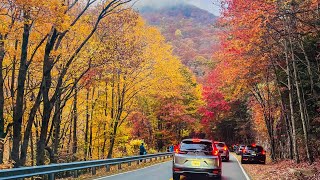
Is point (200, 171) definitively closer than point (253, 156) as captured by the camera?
Yes

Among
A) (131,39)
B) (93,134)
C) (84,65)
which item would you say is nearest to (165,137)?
→ (93,134)

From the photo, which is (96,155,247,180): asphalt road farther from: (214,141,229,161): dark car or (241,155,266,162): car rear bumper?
(214,141,229,161): dark car

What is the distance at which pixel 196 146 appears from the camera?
1416 cm

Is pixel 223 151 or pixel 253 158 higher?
pixel 223 151

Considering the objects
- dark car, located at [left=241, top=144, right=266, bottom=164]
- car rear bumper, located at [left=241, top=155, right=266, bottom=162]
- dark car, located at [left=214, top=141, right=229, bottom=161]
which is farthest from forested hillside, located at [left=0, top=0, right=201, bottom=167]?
car rear bumper, located at [left=241, top=155, right=266, bottom=162]

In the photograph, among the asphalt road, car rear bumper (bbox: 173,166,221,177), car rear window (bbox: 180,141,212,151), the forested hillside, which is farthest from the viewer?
the forested hillside

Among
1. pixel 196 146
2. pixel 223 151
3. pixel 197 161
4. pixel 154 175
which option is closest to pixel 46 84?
pixel 154 175

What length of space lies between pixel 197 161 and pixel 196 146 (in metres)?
0.63

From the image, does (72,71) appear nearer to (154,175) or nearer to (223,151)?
(154,175)

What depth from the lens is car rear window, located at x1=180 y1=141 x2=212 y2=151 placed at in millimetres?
14078

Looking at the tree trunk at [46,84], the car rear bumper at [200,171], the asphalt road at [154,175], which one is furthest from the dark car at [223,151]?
the car rear bumper at [200,171]

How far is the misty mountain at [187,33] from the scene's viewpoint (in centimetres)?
10831

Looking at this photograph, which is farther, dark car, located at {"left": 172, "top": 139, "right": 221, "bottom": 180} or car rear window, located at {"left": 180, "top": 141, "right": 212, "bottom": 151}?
car rear window, located at {"left": 180, "top": 141, "right": 212, "bottom": 151}

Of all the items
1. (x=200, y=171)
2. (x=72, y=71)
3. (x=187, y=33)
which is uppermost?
(x=187, y=33)
